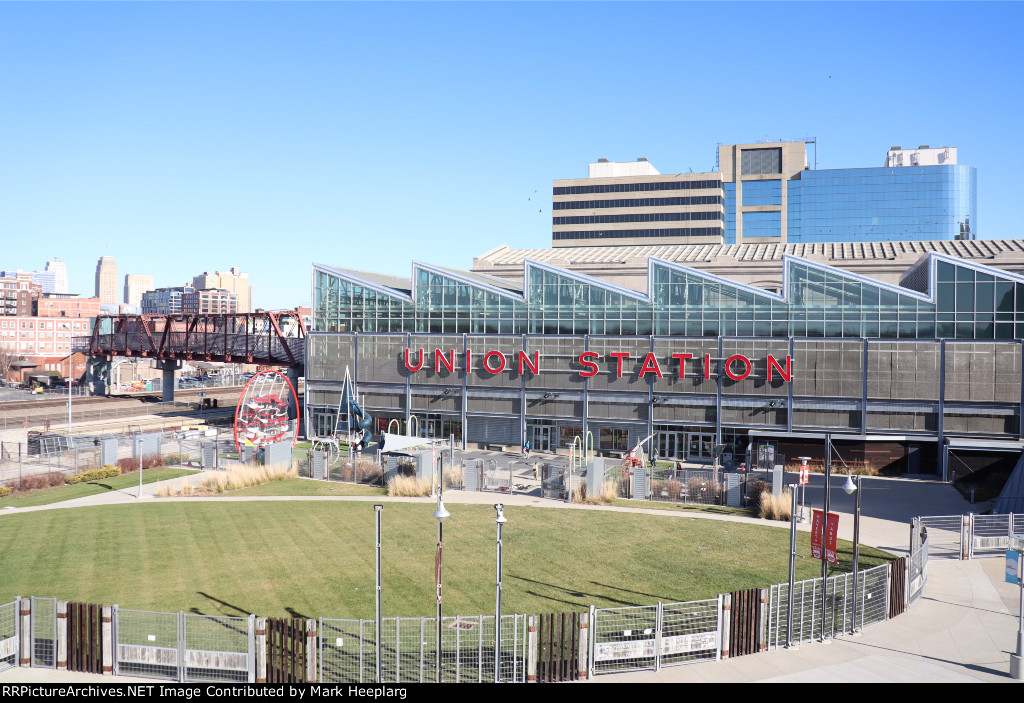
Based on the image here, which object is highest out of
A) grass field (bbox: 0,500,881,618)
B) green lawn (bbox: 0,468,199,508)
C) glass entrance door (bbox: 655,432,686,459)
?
glass entrance door (bbox: 655,432,686,459)

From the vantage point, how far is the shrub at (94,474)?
4650 centimetres

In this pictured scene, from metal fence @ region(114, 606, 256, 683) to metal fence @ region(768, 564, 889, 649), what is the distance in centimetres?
1333

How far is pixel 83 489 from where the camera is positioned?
44594mm

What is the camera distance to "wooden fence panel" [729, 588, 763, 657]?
20.4 meters

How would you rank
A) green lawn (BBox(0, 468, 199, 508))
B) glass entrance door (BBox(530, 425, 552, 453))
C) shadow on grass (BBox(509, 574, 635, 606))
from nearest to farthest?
shadow on grass (BBox(509, 574, 635, 606)) < green lawn (BBox(0, 468, 199, 508)) < glass entrance door (BBox(530, 425, 552, 453))

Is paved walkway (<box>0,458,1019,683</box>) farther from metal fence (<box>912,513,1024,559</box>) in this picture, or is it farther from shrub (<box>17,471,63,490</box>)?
shrub (<box>17,471,63,490</box>)

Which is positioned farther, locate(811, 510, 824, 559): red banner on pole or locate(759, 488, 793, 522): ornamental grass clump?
locate(759, 488, 793, 522): ornamental grass clump

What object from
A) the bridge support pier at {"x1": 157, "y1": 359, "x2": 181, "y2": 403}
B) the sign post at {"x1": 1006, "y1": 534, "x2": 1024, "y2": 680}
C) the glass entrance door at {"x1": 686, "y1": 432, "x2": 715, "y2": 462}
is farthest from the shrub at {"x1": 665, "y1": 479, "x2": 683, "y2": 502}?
the bridge support pier at {"x1": 157, "y1": 359, "x2": 181, "y2": 403}

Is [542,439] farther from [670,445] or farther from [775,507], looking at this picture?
[775,507]

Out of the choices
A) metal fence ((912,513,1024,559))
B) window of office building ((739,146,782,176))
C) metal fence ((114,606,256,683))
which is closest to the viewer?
metal fence ((114,606,256,683))

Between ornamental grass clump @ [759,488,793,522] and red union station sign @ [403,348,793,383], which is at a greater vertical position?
red union station sign @ [403,348,793,383]

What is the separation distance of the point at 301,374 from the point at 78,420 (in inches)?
849
